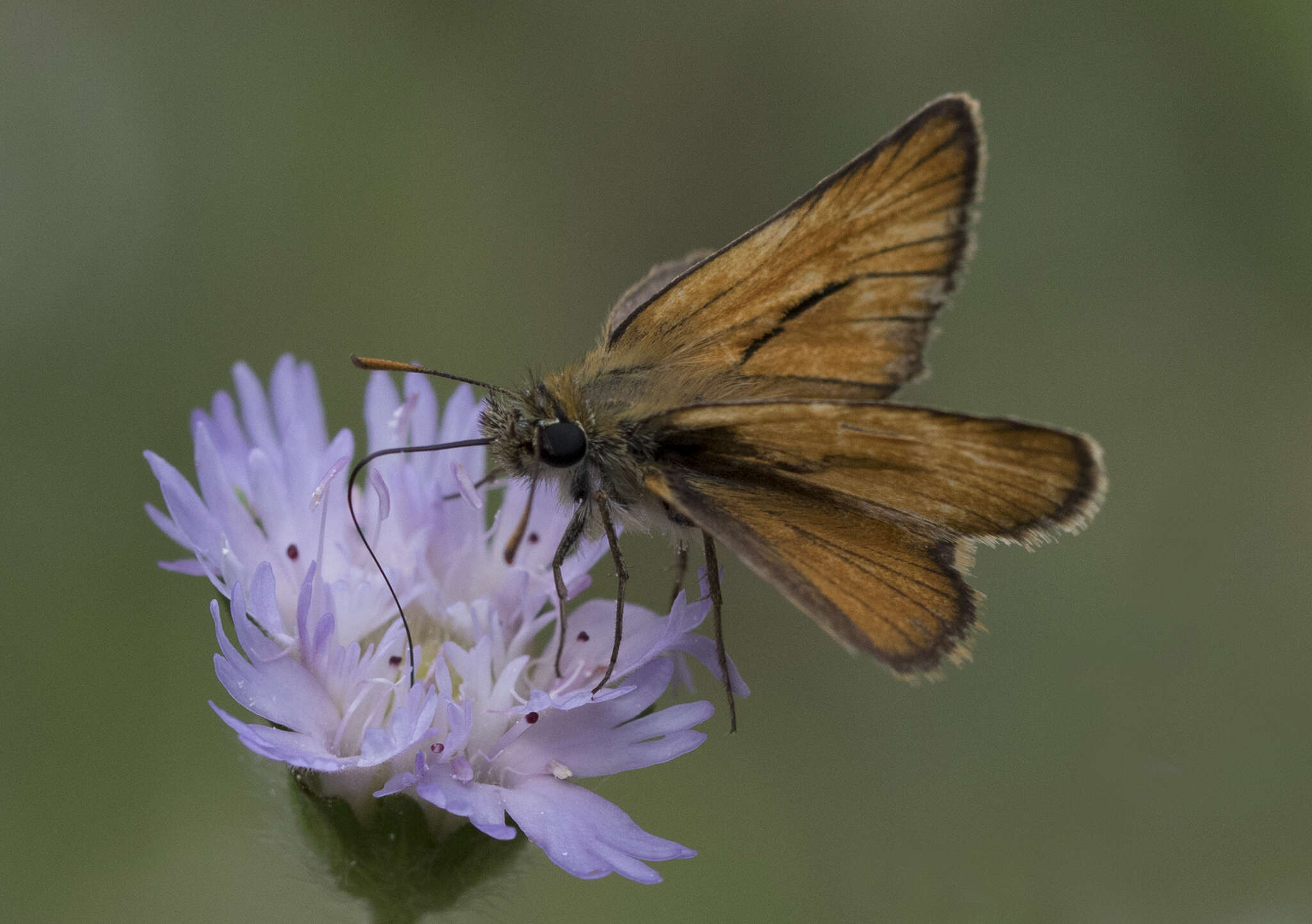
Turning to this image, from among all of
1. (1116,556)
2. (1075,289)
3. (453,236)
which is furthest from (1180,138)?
(453,236)

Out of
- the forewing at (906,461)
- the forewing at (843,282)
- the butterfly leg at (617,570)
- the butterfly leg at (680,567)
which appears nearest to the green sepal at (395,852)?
the butterfly leg at (617,570)

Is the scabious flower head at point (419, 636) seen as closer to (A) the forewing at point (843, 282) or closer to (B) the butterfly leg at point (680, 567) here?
(B) the butterfly leg at point (680, 567)

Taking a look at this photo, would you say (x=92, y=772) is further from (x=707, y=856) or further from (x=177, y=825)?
(x=707, y=856)

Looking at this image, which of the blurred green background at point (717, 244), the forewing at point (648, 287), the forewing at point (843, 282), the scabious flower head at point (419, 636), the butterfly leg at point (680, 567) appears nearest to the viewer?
the scabious flower head at point (419, 636)

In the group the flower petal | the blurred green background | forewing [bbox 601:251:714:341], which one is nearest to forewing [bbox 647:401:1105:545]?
forewing [bbox 601:251:714:341]

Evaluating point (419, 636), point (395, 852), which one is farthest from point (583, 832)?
point (419, 636)

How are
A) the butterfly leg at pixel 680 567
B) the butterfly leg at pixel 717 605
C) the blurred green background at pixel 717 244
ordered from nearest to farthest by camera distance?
the butterfly leg at pixel 717 605
the butterfly leg at pixel 680 567
the blurred green background at pixel 717 244

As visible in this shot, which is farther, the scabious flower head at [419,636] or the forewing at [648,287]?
the forewing at [648,287]
